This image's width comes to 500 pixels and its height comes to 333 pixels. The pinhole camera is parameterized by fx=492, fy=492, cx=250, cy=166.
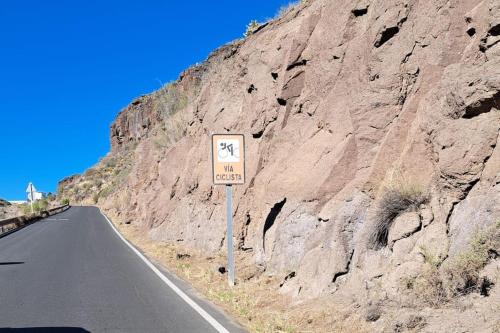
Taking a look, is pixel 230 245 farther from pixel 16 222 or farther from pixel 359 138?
pixel 16 222

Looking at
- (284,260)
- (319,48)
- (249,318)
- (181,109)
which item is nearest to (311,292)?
(249,318)

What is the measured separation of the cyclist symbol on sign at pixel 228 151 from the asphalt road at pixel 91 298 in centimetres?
290

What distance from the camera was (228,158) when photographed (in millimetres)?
11016

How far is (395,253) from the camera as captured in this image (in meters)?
7.31

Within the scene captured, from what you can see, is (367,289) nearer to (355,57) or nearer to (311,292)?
(311,292)

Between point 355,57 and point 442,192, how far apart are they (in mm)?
5009

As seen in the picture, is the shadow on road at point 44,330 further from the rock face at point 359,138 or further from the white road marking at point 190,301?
the rock face at point 359,138

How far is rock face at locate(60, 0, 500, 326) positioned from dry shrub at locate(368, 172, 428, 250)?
0.09 metres

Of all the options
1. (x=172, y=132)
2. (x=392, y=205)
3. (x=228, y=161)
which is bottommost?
(x=392, y=205)

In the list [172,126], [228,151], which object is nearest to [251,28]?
[172,126]

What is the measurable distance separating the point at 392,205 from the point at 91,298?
224 inches

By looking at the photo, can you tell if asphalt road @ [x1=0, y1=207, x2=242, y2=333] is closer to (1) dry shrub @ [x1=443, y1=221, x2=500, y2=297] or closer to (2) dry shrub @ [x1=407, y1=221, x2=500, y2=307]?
(2) dry shrub @ [x1=407, y1=221, x2=500, y2=307]

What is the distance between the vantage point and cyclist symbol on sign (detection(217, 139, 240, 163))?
1097 cm

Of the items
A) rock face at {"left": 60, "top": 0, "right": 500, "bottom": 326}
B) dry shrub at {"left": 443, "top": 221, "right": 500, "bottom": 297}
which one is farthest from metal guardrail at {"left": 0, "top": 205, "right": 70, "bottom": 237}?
dry shrub at {"left": 443, "top": 221, "right": 500, "bottom": 297}
